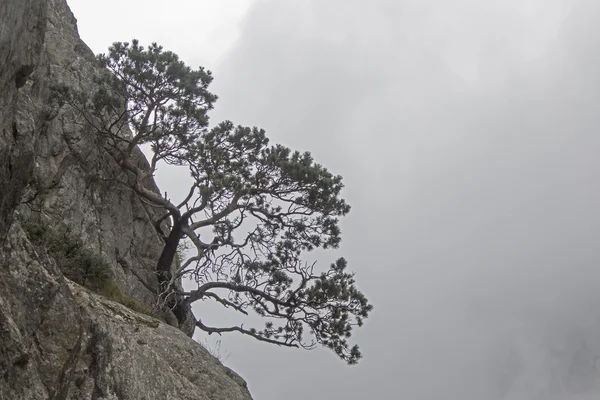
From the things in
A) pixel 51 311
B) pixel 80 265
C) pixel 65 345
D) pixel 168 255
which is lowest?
pixel 65 345

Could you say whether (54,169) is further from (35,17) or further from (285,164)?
(35,17)

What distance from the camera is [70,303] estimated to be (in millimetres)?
10688

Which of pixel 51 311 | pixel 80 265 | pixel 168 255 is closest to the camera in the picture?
pixel 51 311

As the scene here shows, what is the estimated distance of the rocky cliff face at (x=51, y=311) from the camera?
892 cm

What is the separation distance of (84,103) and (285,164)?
19.5 ft

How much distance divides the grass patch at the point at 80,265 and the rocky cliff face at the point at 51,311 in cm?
69

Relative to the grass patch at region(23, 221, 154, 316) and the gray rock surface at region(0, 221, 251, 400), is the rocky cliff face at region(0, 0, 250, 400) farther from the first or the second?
the grass patch at region(23, 221, 154, 316)

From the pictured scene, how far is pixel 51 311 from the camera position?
10258 millimetres

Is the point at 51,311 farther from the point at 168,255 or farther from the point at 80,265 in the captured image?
the point at 168,255

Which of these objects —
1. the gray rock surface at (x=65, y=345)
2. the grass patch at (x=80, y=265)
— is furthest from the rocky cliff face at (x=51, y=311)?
the grass patch at (x=80, y=265)

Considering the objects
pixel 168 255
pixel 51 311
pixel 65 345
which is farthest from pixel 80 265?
pixel 168 255

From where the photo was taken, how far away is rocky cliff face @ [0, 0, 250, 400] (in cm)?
892

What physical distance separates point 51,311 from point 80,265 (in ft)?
14.1

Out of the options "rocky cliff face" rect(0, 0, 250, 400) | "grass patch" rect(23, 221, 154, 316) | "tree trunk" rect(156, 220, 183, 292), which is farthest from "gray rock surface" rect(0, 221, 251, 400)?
"tree trunk" rect(156, 220, 183, 292)
